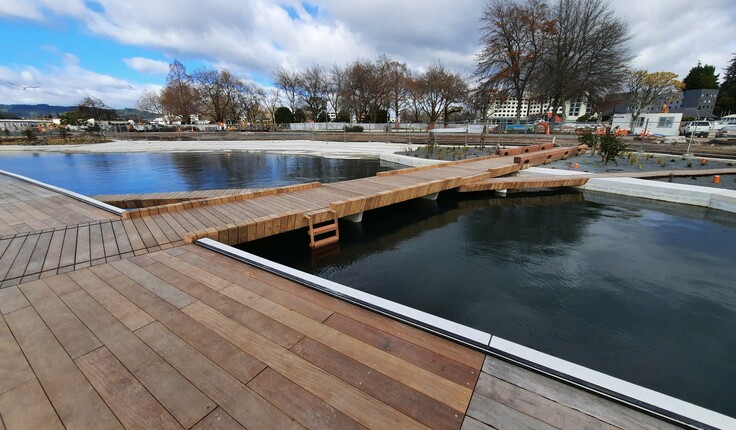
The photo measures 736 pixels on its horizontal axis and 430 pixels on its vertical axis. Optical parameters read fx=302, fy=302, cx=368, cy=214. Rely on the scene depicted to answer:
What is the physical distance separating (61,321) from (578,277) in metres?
6.11

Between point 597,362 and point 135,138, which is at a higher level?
point 135,138

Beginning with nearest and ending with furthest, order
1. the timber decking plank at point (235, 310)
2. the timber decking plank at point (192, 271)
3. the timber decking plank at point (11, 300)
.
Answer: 1. the timber decking plank at point (235, 310)
2. the timber decking plank at point (11, 300)
3. the timber decking plank at point (192, 271)

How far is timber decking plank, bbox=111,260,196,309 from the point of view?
272cm

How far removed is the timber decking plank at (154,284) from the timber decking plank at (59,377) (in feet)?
2.38

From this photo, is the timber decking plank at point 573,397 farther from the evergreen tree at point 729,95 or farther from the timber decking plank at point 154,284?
the evergreen tree at point 729,95

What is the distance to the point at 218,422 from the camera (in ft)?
5.22

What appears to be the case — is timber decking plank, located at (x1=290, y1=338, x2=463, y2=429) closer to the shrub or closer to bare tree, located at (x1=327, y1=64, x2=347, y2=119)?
the shrub

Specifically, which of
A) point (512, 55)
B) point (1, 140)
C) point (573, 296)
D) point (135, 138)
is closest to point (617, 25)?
point (512, 55)

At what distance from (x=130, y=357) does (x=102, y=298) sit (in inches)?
42.3

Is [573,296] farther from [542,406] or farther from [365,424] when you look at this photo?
[365,424]

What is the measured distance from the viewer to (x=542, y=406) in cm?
169

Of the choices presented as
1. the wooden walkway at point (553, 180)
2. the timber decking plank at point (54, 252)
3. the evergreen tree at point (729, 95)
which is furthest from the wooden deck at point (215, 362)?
the evergreen tree at point (729, 95)

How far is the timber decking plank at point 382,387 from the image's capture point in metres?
1.62

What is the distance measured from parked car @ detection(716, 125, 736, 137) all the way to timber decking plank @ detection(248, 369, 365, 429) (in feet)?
99.6
